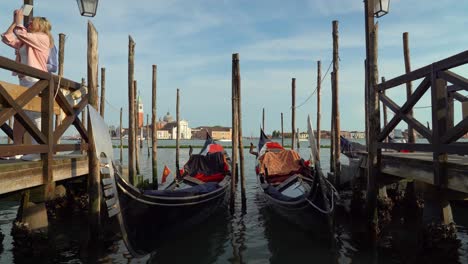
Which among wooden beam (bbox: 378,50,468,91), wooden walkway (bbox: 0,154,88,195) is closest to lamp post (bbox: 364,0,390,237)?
wooden beam (bbox: 378,50,468,91)

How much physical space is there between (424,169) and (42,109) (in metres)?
4.43

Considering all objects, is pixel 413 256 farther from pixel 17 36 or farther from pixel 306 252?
pixel 17 36

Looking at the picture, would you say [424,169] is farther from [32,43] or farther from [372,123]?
[32,43]

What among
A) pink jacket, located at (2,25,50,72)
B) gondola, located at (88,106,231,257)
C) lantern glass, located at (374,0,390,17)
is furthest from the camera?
lantern glass, located at (374,0,390,17)

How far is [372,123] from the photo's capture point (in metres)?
5.55

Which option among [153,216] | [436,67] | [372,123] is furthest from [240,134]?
[436,67]

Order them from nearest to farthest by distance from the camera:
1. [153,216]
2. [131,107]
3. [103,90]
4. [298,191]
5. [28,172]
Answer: [28,172]
[153,216]
[298,191]
[131,107]
[103,90]

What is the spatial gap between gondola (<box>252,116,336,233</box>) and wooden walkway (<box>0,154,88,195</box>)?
309 centimetres

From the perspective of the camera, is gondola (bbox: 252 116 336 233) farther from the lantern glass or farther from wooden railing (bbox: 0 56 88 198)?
wooden railing (bbox: 0 56 88 198)

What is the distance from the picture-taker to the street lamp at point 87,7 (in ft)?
15.1

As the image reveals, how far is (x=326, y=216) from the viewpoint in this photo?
4809mm

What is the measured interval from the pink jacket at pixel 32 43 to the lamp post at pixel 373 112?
179 inches

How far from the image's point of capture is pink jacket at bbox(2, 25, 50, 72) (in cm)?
400

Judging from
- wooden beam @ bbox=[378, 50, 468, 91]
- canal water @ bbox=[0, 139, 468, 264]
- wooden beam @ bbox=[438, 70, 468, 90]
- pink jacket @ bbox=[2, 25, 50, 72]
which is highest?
pink jacket @ bbox=[2, 25, 50, 72]
